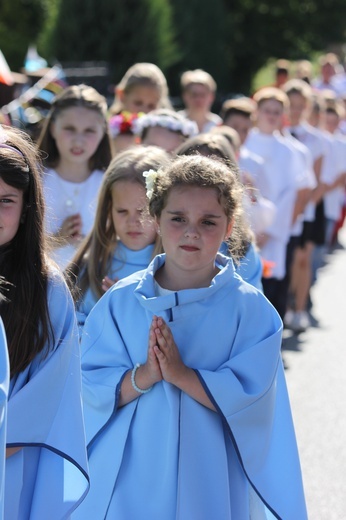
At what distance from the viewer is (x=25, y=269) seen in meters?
3.25

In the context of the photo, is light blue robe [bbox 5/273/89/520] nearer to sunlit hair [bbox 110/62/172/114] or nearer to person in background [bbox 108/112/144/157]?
person in background [bbox 108/112/144/157]

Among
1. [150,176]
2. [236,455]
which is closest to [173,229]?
[150,176]

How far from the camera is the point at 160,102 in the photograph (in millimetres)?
7902

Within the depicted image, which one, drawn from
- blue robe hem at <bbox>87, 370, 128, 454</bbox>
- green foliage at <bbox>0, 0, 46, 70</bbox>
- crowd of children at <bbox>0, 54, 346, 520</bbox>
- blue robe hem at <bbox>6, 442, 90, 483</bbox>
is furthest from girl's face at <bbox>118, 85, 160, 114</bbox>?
green foliage at <bbox>0, 0, 46, 70</bbox>

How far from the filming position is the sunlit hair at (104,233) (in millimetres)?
4609

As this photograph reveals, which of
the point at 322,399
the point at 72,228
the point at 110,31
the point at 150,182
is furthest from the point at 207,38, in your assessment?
the point at 150,182

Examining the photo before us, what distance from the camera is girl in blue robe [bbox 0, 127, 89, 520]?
3.11m

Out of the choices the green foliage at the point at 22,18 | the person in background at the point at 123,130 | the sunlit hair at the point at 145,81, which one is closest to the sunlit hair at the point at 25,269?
the person in background at the point at 123,130

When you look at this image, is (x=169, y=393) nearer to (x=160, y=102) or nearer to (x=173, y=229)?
(x=173, y=229)

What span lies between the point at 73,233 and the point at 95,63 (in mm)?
11406

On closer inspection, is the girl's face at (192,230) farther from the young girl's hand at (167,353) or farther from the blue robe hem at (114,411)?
the blue robe hem at (114,411)

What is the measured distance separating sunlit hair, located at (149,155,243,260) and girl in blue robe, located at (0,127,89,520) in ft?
2.02

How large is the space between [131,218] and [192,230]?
1.02 metres

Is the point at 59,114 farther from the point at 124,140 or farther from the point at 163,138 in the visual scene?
the point at 124,140
